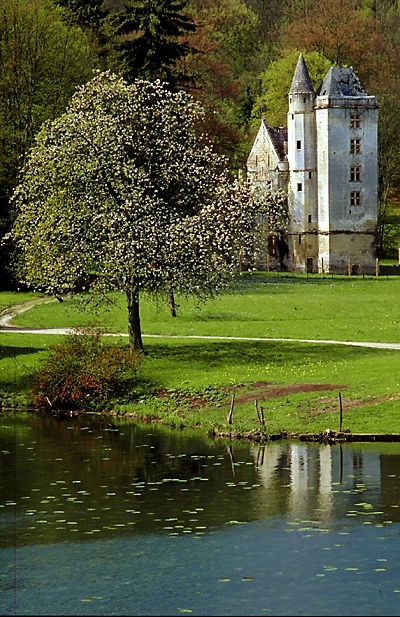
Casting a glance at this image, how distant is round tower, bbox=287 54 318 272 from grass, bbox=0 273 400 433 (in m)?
37.5

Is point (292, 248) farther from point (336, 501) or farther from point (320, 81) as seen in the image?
point (336, 501)

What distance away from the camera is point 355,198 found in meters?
105

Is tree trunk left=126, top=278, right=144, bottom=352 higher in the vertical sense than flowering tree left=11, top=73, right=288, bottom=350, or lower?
lower

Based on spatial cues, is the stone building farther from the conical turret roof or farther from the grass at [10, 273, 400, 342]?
the grass at [10, 273, 400, 342]

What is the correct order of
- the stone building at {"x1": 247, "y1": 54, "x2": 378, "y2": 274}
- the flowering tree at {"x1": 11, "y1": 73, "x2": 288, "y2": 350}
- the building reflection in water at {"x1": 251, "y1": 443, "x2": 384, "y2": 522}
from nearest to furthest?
the building reflection in water at {"x1": 251, "y1": 443, "x2": 384, "y2": 522}
the flowering tree at {"x1": 11, "y1": 73, "x2": 288, "y2": 350}
the stone building at {"x1": 247, "y1": 54, "x2": 378, "y2": 274}

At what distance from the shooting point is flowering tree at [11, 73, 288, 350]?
4634 cm

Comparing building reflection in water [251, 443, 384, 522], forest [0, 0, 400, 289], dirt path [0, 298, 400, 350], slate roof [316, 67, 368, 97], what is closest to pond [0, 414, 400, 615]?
building reflection in water [251, 443, 384, 522]

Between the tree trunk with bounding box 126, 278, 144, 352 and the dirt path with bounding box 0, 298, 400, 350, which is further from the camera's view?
the dirt path with bounding box 0, 298, 400, 350

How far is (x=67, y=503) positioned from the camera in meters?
29.2

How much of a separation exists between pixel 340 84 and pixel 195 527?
81807 mm

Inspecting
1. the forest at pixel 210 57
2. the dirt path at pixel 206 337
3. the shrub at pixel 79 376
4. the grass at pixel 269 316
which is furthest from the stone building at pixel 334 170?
the shrub at pixel 79 376

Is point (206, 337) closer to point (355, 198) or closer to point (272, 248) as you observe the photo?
point (355, 198)

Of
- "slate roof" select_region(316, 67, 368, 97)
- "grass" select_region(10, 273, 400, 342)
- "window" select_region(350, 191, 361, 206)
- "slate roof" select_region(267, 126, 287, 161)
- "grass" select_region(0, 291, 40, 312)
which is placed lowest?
"grass" select_region(10, 273, 400, 342)

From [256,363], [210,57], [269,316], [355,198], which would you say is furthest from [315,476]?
[210,57]
